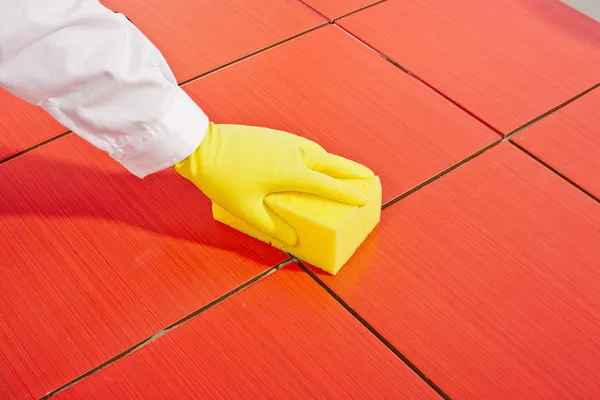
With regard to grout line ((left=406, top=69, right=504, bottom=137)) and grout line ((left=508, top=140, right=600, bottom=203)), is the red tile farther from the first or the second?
grout line ((left=508, top=140, right=600, bottom=203))

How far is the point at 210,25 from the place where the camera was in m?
1.79

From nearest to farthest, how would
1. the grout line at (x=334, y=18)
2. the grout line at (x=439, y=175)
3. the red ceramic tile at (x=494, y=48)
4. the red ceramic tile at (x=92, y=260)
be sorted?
the red ceramic tile at (x=92, y=260), the grout line at (x=439, y=175), the red ceramic tile at (x=494, y=48), the grout line at (x=334, y=18)

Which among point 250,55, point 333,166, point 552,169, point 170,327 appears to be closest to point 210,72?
point 250,55

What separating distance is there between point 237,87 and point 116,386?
825 mm

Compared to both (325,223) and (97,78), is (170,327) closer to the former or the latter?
(325,223)

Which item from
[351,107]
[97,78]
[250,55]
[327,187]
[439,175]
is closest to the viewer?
[97,78]

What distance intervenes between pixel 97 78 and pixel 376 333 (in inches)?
25.3

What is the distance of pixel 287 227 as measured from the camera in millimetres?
1186

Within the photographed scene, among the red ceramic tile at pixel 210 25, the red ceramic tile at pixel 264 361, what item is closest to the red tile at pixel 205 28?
the red ceramic tile at pixel 210 25

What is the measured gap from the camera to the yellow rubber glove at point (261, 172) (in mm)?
1152

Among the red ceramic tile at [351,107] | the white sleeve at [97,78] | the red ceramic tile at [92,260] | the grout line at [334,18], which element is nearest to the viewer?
the white sleeve at [97,78]

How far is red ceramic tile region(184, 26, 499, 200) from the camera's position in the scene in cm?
143

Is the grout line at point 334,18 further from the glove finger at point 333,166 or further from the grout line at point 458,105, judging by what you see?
the glove finger at point 333,166

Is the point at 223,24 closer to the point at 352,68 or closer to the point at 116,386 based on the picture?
the point at 352,68
